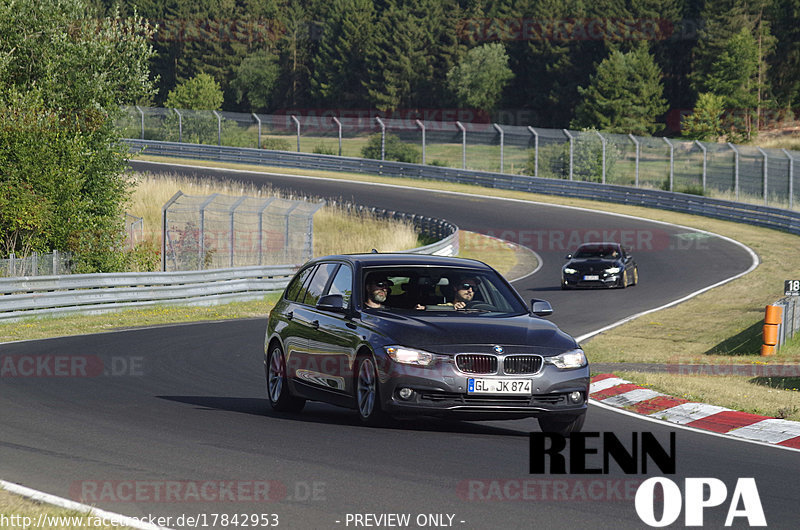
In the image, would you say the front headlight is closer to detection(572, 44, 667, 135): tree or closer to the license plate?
the license plate

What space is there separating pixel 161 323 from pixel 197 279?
3592 millimetres

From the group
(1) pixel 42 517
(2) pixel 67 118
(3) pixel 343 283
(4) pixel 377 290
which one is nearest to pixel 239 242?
(2) pixel 67 118

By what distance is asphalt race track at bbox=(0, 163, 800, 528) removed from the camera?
266 inches

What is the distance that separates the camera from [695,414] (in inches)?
456

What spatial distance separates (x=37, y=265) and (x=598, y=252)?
14894 mm

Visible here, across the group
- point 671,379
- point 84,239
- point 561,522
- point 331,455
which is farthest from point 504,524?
point 84,239

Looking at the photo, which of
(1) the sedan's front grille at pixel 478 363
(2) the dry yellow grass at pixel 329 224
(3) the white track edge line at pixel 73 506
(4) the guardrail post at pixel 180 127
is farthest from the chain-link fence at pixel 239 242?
(4) the guardrail post at pixel 180 127

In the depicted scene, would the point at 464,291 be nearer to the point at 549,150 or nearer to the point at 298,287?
the point at 298,287

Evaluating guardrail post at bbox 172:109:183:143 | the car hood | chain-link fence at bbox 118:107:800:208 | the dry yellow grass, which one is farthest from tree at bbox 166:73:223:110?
the car hood

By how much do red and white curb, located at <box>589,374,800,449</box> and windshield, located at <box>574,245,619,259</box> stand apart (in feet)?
57.5

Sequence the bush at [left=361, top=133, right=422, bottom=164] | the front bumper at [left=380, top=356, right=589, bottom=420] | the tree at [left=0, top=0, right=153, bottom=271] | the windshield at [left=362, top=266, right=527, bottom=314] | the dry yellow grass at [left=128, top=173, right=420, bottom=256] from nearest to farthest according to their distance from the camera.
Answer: the front bumper at [left=380, top=356, right=589, bottom=420] < the windshield at [left=362, top=266, right=527, bottom=314] < the tree at [left=0, top=0, right=153, bottom=271] < the dry yellow grass at [left=128, top=173, right=420, bottom=256] < the bush at [left=361, top=133, right=422, bottom=164]

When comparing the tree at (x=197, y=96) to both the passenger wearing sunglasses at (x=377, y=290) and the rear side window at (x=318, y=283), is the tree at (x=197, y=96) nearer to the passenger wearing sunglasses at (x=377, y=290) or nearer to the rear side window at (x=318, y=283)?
the rear side window at (x=318, y=283)

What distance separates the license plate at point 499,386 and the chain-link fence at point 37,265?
17.4 metres

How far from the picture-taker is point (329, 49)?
121 meters
